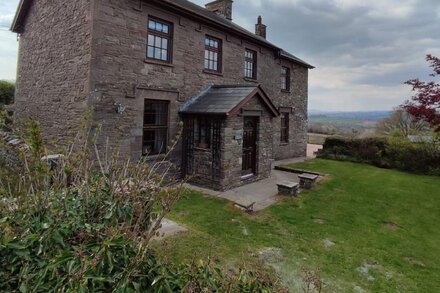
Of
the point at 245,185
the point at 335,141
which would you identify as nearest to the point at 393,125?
the point at 335,141

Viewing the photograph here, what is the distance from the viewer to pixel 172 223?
23.4ft

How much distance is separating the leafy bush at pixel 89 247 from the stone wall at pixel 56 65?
5248 millimetres

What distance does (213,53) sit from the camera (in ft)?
43.8

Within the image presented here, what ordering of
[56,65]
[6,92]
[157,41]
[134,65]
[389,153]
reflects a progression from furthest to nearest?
[6,92] < [389,153] < [56,65] < [157,41] < [134,65]

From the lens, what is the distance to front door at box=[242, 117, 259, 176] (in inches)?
478

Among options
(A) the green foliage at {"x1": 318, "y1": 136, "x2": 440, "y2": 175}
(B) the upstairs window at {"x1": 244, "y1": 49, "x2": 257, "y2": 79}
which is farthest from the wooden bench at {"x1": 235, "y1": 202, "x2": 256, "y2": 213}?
(A) the green foliage at {"x1": 318, "y1": 136, "x2": 440, "y2": 175}

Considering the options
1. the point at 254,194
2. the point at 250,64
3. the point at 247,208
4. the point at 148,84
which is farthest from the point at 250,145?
the point at 250,64

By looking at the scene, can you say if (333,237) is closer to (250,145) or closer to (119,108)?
(250,145)

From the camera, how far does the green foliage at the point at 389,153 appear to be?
56.3 feet

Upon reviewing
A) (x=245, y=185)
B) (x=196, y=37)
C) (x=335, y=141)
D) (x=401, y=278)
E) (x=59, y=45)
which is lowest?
(x=401, y=278)

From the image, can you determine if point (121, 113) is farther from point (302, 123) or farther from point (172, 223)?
point (302, 123)

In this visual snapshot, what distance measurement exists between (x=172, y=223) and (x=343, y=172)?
11.6 m

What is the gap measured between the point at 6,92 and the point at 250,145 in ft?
56.2

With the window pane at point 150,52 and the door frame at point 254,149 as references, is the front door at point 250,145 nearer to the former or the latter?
the door frame at point 254,149
